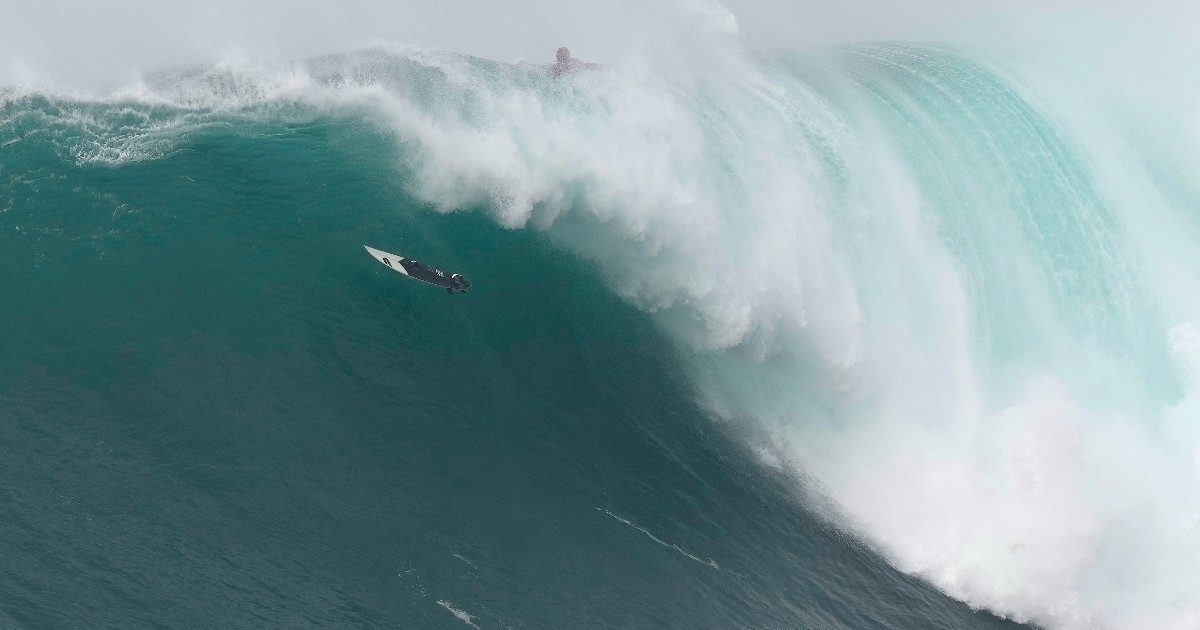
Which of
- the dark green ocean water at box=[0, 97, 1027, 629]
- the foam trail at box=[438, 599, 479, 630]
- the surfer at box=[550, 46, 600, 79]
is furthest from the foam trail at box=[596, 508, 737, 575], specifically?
the surfer at box=[550, 46, 600, 79]

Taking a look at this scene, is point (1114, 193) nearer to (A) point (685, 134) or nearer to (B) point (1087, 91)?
(B) point (1087, 91)

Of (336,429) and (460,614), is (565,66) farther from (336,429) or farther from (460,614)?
(460,614)

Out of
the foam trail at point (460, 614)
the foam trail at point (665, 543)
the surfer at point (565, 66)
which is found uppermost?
the surfer at point (565, 66)

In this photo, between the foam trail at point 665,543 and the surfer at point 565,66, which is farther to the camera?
the surfer at point 565,66

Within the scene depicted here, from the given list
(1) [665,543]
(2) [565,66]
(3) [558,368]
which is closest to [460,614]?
(1) [665,543]

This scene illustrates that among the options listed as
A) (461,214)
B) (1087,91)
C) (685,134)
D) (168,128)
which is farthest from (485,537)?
(1087,91)

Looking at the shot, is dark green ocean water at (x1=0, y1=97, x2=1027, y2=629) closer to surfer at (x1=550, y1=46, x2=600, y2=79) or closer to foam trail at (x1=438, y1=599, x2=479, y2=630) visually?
foam trail at (x1=438, y1=599, x2=479, y2=630)

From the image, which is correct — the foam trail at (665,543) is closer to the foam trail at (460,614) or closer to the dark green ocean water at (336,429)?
the dark green ocean water at (336,429)

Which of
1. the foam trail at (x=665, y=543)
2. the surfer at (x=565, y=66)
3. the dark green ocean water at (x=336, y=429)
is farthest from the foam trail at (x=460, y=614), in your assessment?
the surfer at (x=565, y=66)
